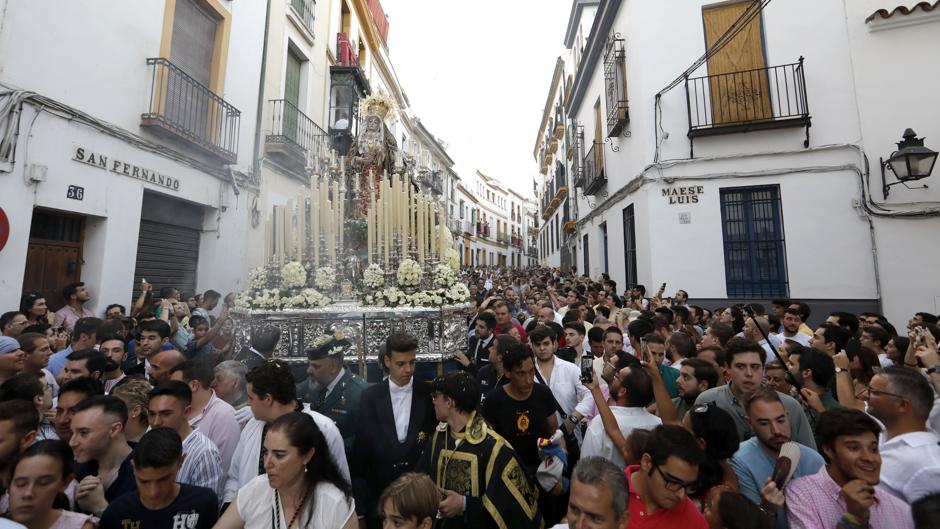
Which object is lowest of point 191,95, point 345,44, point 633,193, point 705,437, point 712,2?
point 705,437

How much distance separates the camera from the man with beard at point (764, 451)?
1.88 metres

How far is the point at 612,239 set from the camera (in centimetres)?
1096

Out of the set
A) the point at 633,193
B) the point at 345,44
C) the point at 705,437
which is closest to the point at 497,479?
the point at 705,437

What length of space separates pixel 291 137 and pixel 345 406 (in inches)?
353

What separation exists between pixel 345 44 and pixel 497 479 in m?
13.3

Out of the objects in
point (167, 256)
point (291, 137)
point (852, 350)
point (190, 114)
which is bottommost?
point (852, 350)

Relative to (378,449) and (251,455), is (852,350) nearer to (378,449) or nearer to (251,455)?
(378,449)

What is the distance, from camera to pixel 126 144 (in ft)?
20.6

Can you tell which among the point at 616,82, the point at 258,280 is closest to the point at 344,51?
the point at 616,82

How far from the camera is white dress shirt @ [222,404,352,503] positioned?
215 centimetres

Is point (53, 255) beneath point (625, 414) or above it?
above

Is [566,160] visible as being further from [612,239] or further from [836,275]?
[836,275]

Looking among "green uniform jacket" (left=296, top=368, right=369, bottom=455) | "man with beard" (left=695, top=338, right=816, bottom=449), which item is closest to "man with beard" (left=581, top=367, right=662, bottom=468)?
"man with beard" (left=695, top=338, right=816, bottom=449)

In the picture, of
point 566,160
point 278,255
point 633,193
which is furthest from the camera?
point 566,160
